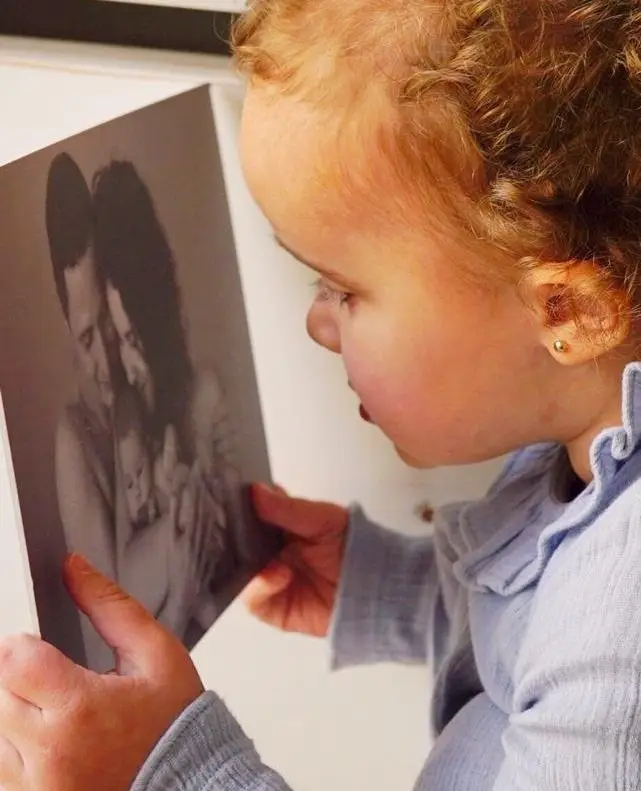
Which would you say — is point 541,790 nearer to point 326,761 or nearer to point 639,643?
point 639,643

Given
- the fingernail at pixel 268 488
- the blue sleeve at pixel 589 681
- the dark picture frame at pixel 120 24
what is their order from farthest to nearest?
1. the fingernail at pixel 268 488
2. the dark picture frame at pixel 120 24
3. the blue sleeve at pixel 589 681

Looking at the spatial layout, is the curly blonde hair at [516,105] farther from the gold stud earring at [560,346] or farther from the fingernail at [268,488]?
the fingernail at [268,488]

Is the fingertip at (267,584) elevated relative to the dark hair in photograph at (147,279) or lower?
lower

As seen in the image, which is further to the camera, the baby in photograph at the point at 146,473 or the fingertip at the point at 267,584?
the fingertip at the point at 267,584

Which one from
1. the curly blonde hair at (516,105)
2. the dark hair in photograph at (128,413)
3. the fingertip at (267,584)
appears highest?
the curly blonde hair at (516,105)

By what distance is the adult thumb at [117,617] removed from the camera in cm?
54

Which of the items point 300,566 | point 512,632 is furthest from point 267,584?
point 512,632

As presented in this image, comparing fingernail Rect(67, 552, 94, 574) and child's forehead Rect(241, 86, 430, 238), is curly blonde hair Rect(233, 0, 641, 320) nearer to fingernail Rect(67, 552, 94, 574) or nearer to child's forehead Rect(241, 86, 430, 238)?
child's forehead Rect(241, 86, 430, 238)

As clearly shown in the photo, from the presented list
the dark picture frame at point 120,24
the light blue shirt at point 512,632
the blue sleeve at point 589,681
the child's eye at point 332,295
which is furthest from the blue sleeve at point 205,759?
the dark picture frame at point 120,24

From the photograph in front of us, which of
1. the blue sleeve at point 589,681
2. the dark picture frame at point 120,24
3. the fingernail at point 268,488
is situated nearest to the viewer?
the blue sleeve at point 589,681

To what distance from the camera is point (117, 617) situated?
559mm

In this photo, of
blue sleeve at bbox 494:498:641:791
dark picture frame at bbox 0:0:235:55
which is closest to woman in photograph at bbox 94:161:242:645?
dark picture frame at bbox 0:0:235:55

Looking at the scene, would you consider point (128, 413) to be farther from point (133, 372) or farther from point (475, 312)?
point (475, 312)

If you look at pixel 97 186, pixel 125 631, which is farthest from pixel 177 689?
pixel 97 186
